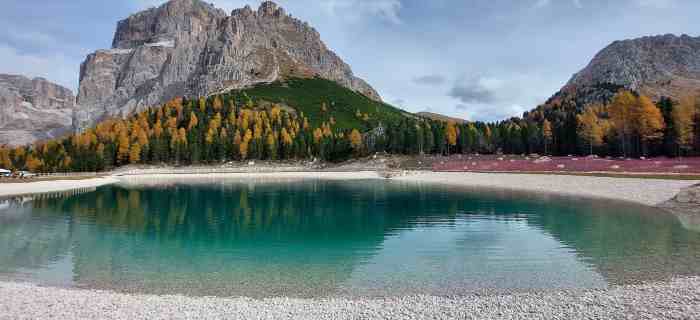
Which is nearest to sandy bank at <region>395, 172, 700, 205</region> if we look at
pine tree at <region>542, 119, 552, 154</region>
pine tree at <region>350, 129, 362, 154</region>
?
pine tree at <region>542, 119, 552, 154</region>

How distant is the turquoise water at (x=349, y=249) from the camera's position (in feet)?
54.9

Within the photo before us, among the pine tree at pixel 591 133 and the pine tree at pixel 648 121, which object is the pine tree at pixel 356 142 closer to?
the pine tree at pixel 591 133

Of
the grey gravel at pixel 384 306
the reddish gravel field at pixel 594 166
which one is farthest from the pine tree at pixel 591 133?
the grey gravel at pixel 384 306

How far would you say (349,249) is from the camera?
23.4m

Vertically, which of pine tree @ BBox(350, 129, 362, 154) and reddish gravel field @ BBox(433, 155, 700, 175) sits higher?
pine tree @ BBox(350, 129, 362, 154)

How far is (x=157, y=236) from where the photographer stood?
2855cm

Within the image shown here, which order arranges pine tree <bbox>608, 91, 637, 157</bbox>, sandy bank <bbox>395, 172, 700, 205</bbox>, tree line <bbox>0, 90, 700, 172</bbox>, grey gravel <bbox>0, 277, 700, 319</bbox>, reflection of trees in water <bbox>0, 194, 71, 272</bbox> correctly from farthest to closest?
tree line <bbox>0, 90, 700, 172</bbox> < pine tree <bbox>608, 91, 637, 157</bbox> < sandy bank <bbox>395, 172, 700, 205</bbox> < reflection of trees in water <bbox>0, 194, 71, 272</bbox> < grey gravel <bbox>0, 277, 700, 319</bbox>

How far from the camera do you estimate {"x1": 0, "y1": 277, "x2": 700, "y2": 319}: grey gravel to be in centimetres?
1226

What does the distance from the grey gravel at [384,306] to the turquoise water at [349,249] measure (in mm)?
1358

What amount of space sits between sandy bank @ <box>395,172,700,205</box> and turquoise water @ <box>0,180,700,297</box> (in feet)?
22.7

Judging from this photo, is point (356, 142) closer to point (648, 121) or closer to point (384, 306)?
point (648, 121)

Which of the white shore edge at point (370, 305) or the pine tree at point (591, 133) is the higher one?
the pine tree at point (591, 133)

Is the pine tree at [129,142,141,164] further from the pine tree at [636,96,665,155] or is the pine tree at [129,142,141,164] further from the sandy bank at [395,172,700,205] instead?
the pine tree at [636,96,665,155]

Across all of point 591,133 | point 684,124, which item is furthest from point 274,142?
point 684,124
